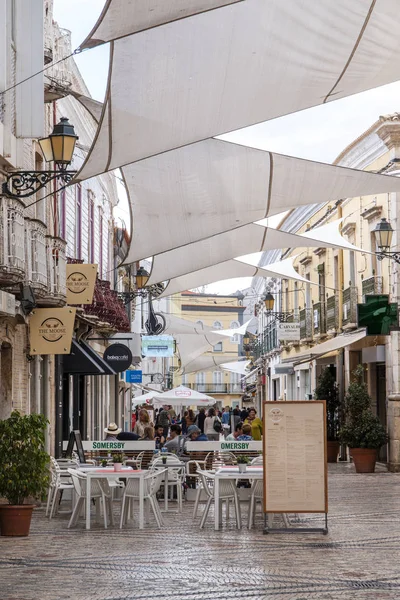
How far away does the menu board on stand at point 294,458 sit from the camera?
42.0 feet

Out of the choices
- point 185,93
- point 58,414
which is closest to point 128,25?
point 185,93

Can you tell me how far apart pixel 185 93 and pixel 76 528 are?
5919 mm

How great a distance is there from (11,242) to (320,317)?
20439 mm

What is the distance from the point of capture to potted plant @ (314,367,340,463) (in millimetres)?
30797

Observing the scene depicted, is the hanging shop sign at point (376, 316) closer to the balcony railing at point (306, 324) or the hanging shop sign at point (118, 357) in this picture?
the hanging shop sign at point (118, 357)

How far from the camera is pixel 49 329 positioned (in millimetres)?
18906

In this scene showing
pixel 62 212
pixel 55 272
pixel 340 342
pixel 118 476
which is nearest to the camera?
pixel 118 476

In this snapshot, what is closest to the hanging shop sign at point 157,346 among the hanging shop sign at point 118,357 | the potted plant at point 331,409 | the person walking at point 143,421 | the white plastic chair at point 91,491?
the potted plant at point 331,409

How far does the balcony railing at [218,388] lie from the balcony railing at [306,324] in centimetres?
5978

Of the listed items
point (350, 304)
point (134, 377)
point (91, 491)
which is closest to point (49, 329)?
point (91, 491)

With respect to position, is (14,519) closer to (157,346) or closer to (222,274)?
(222,274)

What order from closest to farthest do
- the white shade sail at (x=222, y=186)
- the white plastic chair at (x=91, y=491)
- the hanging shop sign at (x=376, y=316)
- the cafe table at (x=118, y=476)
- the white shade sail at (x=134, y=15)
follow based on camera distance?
the white shade sail at (x=134, y=15), the cafe table at (x=118, y=476), the white plastic chair at (x=91, y=491), the white shade sail at (x=222, y=186), the hanging shop sign at (x=376, y=316)

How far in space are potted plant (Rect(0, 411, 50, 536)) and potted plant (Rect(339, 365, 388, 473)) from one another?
14.2m

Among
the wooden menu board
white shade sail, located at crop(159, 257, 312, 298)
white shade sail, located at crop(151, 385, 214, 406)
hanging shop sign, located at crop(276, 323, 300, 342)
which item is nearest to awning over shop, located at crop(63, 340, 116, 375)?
white shade sail, located at crop(159, 257, 312, 298)
